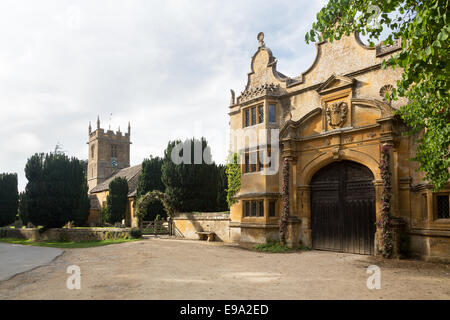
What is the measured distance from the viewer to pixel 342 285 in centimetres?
797

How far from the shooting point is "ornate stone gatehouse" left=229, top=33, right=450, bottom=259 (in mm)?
12298

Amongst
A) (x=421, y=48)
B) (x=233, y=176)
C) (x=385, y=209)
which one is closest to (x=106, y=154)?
(x=233, y=176)

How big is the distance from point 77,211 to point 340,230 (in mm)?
→ 26798

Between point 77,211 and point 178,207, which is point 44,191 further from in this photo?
point 178,207

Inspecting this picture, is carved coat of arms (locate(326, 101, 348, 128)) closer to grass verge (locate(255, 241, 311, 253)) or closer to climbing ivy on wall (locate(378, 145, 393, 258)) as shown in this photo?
climbing ivy on wall (locate(378, 145, 393, 258))

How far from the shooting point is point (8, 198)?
42875mm

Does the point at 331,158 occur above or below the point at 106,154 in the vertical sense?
below

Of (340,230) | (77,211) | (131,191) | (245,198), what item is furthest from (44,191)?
(340,230)

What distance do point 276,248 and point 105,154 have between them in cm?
5294

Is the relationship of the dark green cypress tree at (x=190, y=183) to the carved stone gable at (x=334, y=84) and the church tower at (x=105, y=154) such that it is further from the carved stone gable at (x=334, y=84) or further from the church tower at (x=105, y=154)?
the church tower at (x=105, y=154)

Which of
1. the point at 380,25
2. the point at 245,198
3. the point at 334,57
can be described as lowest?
the point at 245,198

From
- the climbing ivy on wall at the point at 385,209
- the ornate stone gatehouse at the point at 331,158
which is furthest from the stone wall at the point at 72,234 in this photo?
the climbing ivy on wall at the point at 385,209

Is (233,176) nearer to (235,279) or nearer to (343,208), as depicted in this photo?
(343,208)

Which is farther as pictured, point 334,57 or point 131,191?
point 131,191
